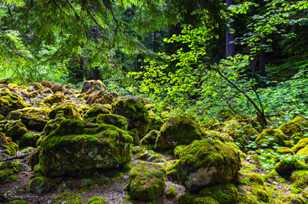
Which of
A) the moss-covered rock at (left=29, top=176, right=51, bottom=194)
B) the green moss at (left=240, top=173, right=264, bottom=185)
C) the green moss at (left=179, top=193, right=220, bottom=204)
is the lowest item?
the green moss at (left=240, top=173, right=264, bottom=185)

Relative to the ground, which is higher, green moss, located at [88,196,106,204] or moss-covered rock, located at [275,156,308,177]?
green moss, located at [88,196,106,204]

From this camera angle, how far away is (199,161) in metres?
3.97

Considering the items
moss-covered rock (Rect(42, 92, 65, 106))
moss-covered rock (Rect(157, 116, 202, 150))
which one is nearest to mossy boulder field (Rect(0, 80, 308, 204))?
moss-covered rock (Rect(157, 116, 202, 150))

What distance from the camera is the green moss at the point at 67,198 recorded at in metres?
3.75

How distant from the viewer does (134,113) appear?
6945 mm

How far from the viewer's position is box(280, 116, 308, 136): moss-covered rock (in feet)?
21.6

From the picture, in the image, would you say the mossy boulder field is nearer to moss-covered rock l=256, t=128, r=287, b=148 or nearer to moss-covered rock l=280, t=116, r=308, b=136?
moss-covered rock l=256, t=128, r=287, b=148

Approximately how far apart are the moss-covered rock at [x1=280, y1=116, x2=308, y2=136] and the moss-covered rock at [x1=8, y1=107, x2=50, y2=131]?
6239 millimetres

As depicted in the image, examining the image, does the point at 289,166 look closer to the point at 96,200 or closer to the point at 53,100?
the point at 96,200

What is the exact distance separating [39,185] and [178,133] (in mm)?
2974

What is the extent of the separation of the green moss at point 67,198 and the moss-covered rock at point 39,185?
12.2 inches

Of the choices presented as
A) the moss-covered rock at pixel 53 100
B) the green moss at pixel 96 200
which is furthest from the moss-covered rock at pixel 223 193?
the moss-covered rock at pixel 53 100

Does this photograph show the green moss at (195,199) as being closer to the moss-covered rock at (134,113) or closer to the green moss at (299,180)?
the green moss at (299,180)

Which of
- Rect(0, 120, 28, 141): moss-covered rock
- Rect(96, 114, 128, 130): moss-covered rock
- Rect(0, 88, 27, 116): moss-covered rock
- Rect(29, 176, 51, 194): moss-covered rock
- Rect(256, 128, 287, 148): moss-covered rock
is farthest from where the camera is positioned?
Rect(0, 88, 27, 116): moss-covered rock
